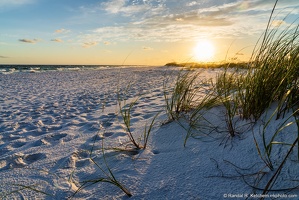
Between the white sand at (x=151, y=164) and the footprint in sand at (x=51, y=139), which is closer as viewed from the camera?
the white sand at (x=151, y=164)

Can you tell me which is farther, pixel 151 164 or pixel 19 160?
pixel 19 160

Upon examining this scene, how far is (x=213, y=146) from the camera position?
1.61 m

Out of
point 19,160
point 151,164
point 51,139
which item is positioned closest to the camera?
point 151,164

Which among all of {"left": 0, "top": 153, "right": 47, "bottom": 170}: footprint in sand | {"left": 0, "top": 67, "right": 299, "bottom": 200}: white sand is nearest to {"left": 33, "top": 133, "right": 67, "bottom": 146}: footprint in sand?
{"left": 0, "top": 67, "right": 299, "bottom": 200}: white sand

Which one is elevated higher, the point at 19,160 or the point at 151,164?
the point at 151,164

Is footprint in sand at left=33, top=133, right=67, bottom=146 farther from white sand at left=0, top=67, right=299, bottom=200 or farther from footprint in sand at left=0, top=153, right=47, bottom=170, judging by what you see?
footprint in sand at left=0, top=153, right=47, bottom=170

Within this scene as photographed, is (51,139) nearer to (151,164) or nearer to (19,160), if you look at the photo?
(19,160)

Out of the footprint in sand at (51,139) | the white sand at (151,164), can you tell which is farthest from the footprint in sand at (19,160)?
the footprint in sand at (51,139)

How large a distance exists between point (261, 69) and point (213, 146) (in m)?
0.71

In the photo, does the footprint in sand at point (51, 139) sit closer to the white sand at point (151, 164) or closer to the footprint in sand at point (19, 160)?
the white sand at point (151, 164)

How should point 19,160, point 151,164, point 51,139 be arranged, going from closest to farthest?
point 151,164
point 19,160
point 51,139

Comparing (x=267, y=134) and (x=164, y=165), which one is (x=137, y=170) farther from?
(x=267, y=134)

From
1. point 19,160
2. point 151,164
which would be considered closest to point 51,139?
point 19,160

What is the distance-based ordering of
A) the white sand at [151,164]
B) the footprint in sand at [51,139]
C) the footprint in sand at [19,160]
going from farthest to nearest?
the footprint in sand at [51,139], the footprint in sand at [19,160], the white sand at [151,164]
